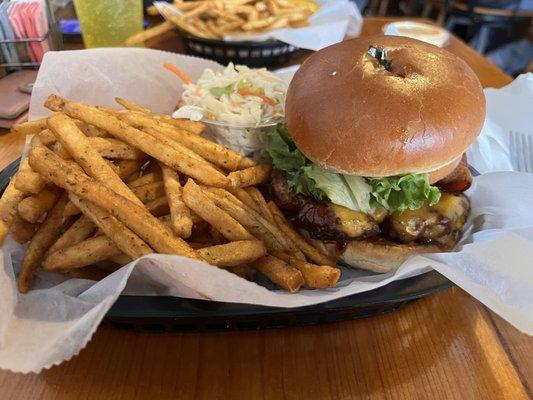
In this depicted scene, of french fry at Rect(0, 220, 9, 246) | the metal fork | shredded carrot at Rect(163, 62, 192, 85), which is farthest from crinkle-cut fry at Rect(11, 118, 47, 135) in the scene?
the metal fork

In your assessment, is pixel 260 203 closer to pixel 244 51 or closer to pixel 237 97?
pixel 237 97

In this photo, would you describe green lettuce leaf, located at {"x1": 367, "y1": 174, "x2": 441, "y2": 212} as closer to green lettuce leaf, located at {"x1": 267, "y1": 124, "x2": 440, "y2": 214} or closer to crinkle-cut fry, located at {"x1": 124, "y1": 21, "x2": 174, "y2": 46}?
green lettuce leaf, located at {"x1": 267, "y1": 124, "x2": 440, "y2": 214}

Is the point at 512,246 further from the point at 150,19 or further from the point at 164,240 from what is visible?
the point at 150,19

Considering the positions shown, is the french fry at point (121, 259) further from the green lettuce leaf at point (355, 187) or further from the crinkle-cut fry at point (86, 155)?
the green lettuce leaf at point (355, 187)

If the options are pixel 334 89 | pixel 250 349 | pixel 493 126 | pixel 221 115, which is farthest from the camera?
pixel 493 126

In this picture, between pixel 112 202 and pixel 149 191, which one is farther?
pixel 149 191

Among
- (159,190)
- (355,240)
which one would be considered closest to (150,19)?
(159,190)

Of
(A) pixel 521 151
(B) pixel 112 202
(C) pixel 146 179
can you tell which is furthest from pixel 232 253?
→ (A) pixel 521 151

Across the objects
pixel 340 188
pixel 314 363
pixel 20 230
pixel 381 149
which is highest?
pixel 381 149
